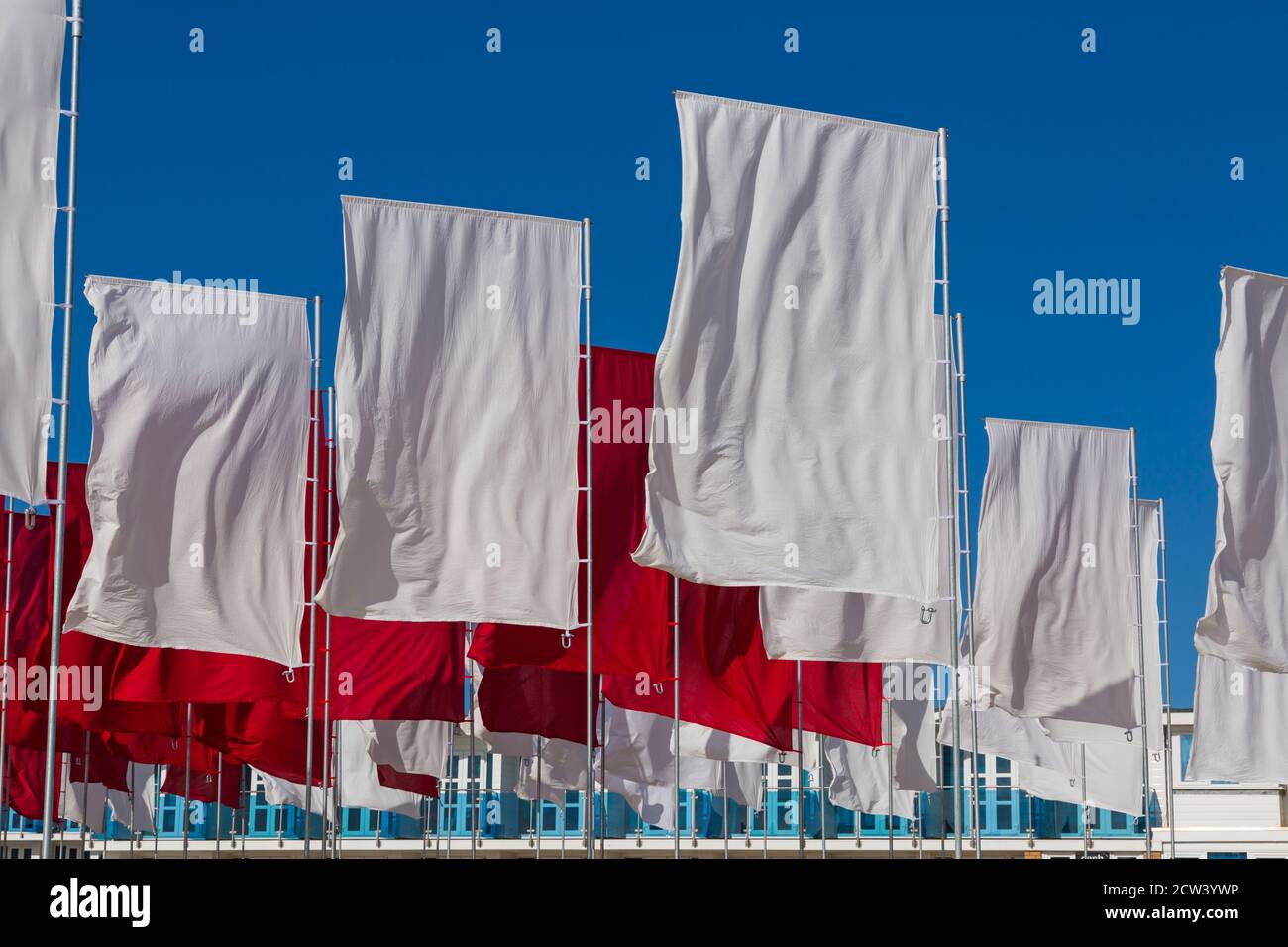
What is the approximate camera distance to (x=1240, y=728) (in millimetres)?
27312

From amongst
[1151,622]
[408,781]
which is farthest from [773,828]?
[408,781]

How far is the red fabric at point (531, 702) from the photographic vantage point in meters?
22.4

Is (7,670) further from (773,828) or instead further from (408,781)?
(773,828)

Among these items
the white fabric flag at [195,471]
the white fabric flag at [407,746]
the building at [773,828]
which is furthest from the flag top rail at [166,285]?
the building at [773,828]

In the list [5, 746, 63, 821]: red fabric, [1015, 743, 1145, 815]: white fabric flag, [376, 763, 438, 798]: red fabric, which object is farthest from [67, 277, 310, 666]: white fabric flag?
[1015, 743, 1145, 815]: white fabric flag

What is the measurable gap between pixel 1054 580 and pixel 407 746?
34.5 ft

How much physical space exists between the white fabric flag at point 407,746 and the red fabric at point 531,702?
16.6 feet

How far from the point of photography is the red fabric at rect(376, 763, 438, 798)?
28.1 m

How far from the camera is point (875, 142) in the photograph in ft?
52.7

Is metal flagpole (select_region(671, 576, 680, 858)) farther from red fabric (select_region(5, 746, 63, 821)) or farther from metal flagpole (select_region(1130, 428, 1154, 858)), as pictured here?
red fabric (select_region(5, 746, 63, 821))
